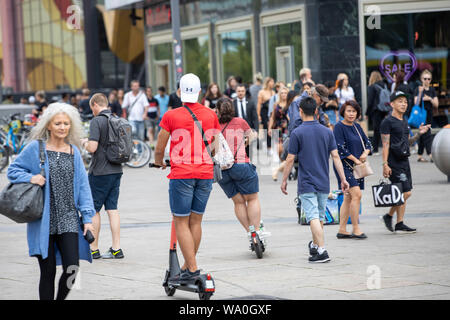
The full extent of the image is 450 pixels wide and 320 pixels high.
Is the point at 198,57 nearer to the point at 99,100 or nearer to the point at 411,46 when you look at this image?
the point at 411,46

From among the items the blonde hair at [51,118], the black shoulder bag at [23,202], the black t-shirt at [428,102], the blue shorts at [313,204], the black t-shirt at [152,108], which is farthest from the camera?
the black t-shirt at [152,108]

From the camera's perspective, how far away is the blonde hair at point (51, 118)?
606cm

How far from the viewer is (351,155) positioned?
31.4 ft

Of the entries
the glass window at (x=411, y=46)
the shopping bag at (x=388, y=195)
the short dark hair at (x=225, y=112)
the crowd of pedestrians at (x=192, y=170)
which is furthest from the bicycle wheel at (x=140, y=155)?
the short dark hair at (x=225, y=112)

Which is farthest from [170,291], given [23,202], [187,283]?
[23,202]

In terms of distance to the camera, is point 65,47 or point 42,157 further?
point 65,47

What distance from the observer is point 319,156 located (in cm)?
845

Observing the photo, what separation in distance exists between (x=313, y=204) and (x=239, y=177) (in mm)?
897

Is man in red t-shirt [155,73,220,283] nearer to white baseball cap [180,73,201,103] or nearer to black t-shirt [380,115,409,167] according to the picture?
white baseball cap [180,73,201,103]

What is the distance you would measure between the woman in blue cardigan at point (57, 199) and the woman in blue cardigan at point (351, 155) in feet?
13.4

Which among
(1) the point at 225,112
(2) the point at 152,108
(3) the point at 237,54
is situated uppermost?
(3) the point at 237,54

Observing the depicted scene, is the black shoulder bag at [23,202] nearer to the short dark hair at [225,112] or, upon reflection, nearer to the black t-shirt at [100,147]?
the black t-shirt at [100,147]

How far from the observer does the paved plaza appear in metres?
6.87

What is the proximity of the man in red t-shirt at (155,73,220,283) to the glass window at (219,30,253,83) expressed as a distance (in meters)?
18.1
